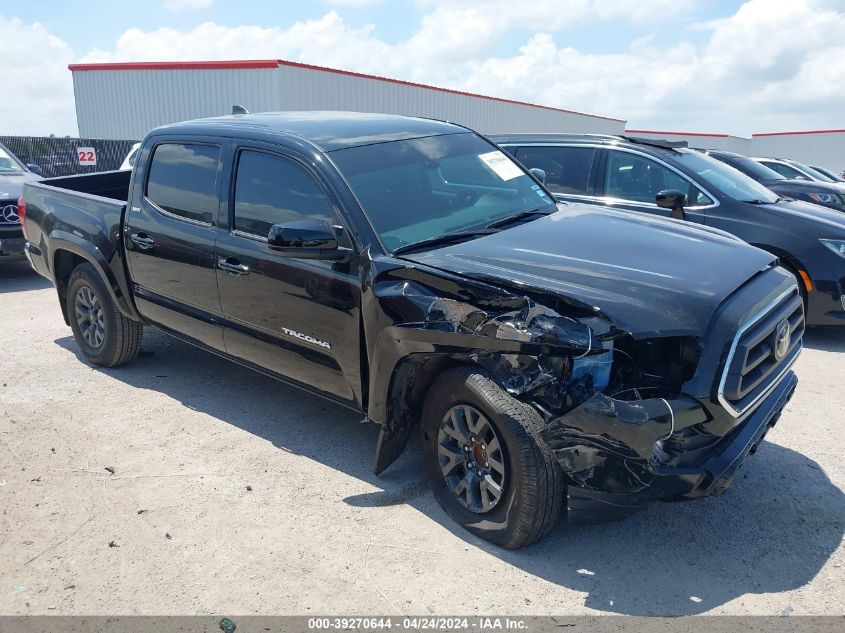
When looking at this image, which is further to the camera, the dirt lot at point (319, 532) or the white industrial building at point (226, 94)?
the white industrial building at point (226, 94)

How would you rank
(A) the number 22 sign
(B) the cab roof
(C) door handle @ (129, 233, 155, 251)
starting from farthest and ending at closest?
(A) the number 22 sign → (C) door handle @ (129, 233, 155, 251) → (B) the cab roof

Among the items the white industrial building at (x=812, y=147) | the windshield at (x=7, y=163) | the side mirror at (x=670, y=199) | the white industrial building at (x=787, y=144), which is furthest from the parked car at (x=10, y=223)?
the white industrial building at (x=812, y=147)

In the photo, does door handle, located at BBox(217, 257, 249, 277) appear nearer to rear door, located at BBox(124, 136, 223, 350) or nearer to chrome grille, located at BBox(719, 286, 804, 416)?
rear door, located at BBox(124, 136, 223, 350)

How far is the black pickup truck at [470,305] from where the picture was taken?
314cm

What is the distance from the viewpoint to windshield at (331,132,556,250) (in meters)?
4.05

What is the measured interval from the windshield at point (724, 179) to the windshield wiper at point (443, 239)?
4.04 meters

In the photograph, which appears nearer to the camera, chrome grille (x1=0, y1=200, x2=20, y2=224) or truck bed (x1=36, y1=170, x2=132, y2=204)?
truck bed (x1=36, y1=170, x2=132, y2=204)

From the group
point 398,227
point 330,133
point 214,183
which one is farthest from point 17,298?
point 398,227

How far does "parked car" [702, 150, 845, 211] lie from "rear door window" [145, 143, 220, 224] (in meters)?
8.75

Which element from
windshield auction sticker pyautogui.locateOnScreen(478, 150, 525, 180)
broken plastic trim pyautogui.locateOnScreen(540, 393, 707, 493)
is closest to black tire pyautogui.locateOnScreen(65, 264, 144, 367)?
windshield auction sticker pyautogui.locateOnScreen(478, 150, 525, 180)

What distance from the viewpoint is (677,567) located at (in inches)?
134

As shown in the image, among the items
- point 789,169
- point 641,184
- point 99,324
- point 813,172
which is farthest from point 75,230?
point 813,172

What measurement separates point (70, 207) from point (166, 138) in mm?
1281

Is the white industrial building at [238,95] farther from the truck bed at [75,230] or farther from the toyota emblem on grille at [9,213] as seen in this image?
the truck bed at [75,230]
